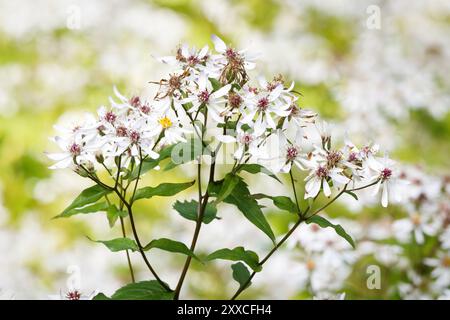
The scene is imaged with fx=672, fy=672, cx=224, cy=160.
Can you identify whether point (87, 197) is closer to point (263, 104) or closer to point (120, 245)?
point (120, 245)

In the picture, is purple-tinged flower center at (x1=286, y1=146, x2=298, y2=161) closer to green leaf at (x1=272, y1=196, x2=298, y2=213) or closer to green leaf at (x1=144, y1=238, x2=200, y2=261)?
green leaf at (x1=272, y1=196, x2=298, y2=213)

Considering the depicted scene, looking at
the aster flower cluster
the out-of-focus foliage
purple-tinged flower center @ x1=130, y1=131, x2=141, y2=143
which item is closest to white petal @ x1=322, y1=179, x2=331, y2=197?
the aster flower cluster

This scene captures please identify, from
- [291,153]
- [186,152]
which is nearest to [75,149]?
[186,152]

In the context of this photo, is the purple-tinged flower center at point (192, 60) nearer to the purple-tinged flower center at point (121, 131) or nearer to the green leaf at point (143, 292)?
the purple-tinged flower center at point (121, 131)

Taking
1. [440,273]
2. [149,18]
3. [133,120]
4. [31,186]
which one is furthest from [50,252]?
[133,120]

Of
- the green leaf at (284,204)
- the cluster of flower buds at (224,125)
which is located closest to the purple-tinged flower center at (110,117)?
the cluster of flower buds at (224,125)
